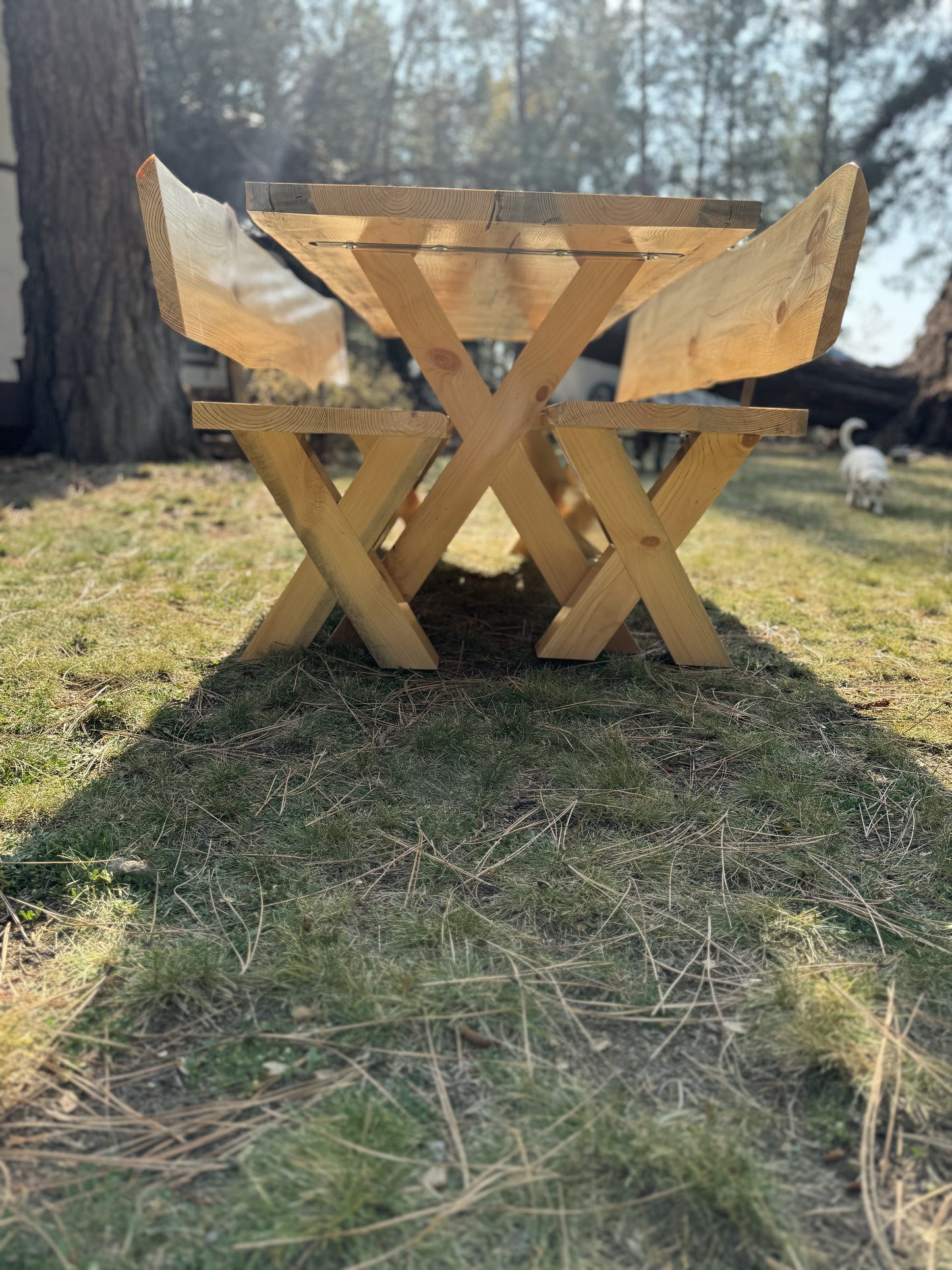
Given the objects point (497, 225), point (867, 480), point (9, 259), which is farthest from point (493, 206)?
point (9, 259)

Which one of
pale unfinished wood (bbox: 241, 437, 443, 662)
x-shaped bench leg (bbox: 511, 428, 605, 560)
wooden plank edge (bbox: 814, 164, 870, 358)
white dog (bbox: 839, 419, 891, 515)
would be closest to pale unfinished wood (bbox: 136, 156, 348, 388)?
pale unfinished wood (bbox: 241, 437, 443, 662)

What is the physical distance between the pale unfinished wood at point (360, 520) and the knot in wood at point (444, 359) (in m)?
0.19

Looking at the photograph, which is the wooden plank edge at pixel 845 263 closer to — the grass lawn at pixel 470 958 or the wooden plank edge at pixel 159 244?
the grass lawn at pixel 470 958

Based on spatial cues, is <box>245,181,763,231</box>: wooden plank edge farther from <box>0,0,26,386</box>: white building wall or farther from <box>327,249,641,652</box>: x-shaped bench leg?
<box>0,0,26,386</box>: white building wall

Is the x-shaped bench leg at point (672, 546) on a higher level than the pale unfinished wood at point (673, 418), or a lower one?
lower

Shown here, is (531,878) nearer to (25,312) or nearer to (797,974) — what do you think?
(797,974)

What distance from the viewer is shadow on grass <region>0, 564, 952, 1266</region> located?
89 cm

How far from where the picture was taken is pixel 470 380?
87.7 inches

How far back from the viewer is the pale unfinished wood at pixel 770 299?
180cm

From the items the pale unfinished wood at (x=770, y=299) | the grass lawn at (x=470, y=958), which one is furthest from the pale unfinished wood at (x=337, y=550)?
the pale unfinished wood at (x=770, y=299)

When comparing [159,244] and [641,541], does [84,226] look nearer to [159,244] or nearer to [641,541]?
[159,244]

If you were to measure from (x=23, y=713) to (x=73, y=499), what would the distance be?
3022 millimetres

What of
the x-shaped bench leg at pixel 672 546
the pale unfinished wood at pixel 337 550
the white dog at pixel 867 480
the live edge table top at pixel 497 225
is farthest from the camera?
the white dog at pixel 867 480

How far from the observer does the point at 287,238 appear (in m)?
2.34
